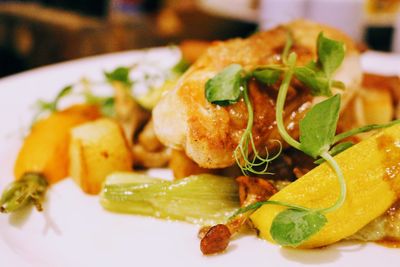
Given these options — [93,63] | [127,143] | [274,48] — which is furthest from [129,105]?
[93,63]

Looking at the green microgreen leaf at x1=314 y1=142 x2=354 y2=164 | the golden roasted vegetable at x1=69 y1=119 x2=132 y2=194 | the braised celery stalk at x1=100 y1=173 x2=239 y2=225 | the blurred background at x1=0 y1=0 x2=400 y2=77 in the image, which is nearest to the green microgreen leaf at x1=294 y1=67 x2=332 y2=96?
the green microgreen leaf at x1=314 y1=142 x2=354 y2=164

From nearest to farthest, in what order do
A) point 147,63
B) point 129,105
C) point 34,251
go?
point 34,251 → point 129,105 → point 147,63

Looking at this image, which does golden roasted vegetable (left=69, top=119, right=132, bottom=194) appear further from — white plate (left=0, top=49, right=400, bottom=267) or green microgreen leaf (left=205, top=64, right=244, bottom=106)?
green microgreen leaf (left=205, top=64, right=244, bottom=106)

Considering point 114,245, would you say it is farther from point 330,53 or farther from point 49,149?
point 330,53

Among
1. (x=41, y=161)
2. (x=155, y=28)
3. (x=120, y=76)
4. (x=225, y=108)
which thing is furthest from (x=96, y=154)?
(x=155, y=28)

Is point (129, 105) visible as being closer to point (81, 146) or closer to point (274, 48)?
point (81, 146)

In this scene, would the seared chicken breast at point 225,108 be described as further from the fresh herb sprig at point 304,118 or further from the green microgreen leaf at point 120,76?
the green microgreen leaf at point 120,76
